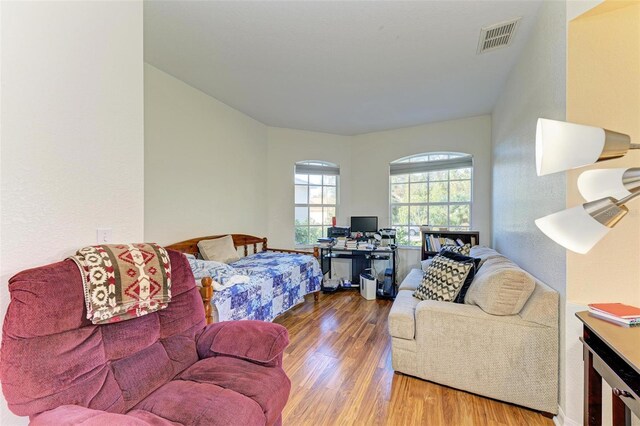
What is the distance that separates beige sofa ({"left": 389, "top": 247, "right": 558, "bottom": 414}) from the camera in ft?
5.40

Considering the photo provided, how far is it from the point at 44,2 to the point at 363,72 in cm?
230

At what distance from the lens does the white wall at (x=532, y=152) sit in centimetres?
160

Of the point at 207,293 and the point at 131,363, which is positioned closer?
the point at 131,363

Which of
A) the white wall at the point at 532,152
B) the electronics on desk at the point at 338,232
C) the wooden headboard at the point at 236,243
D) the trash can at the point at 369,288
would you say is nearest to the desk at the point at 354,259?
the electronics on desk at the point at 338,232

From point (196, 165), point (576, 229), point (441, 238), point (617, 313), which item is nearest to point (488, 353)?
point (617, 313)

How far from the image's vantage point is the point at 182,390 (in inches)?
46.4

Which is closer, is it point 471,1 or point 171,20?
point 471,1

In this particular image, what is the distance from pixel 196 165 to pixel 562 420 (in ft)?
12.1

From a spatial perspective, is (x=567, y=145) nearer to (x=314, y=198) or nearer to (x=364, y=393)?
(x=364, y=393)

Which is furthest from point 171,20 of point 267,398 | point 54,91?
point 267,398

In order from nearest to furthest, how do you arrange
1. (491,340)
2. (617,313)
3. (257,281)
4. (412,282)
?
1. (617,313)
2. (491,340)
3. (257,281)
4. (412,282)

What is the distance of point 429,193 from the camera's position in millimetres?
4406

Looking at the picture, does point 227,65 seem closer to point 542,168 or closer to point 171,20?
point 171,20

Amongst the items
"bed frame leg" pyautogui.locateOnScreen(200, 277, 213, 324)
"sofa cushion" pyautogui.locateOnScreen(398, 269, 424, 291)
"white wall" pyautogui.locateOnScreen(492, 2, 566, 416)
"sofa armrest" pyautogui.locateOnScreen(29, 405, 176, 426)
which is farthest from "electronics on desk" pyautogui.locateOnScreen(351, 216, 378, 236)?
"sofa armrest" pyautogui.locateOnScreen(29, 405, 176, 426)
